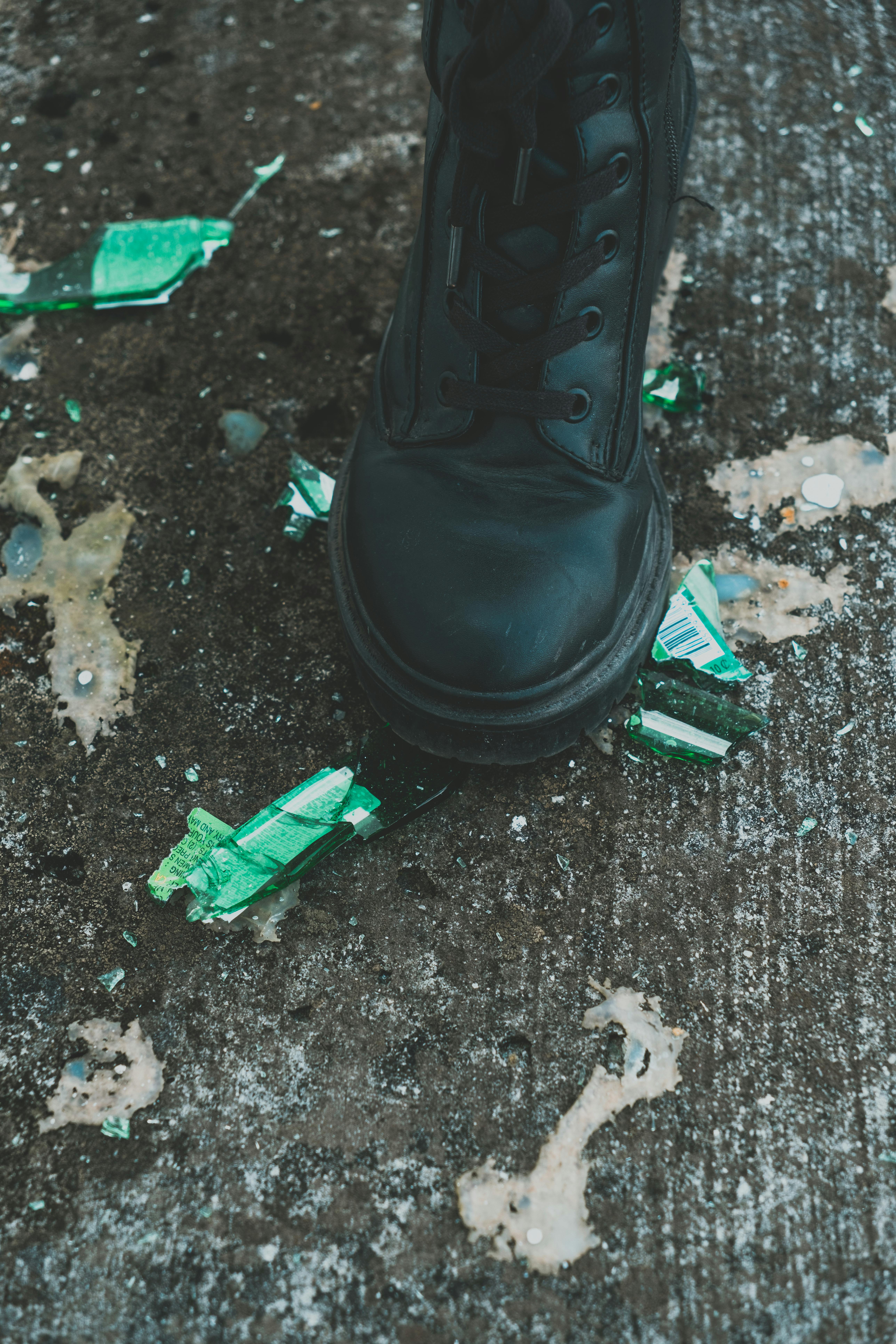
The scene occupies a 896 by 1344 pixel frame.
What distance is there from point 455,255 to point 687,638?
567 millimetres

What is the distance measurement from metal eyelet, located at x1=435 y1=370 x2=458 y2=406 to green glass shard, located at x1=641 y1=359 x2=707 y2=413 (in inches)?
16.3

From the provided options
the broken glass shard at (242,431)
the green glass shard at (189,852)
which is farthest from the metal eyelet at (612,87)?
the green glass shard at (189,852)

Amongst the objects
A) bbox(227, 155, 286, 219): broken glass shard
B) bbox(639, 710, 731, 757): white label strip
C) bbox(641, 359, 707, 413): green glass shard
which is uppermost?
bbox(227, 155, 286, 219): broken glass shard

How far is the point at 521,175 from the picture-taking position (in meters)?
0.98

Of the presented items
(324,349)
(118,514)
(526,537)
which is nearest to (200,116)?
(324,349)

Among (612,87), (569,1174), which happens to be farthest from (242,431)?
(569,1174)

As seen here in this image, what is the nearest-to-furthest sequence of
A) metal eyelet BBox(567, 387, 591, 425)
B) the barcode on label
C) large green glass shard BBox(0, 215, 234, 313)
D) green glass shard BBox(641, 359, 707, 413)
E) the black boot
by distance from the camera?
1. the black boot
2. metal eyelet BBox(567, 387, 591, 425)
3. the barcode on label
4. green glass shard BBox(641, 359, 707, 413)
5. large green glass shard BBox(0, 215, 234, 313)

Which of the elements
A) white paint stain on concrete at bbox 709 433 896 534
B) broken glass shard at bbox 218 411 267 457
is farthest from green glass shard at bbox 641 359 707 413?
broken glass shard at bbox 218 411 267 457

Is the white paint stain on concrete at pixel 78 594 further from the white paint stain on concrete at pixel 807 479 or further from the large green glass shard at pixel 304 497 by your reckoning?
the white paint stain on concrete at pixel 807 479

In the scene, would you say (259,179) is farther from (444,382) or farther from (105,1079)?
(105,1079)

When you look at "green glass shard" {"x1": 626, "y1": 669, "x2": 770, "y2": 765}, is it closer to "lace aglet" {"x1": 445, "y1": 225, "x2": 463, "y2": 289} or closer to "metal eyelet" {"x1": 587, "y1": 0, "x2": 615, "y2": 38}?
"lace aglet" {"x1": 445, "y1": 225, "x2": 463, "y2": 289}

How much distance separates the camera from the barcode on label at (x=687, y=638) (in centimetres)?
120

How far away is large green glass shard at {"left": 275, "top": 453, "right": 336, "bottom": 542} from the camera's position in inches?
52.2

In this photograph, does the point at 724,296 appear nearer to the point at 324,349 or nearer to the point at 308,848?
the point at 324,349
